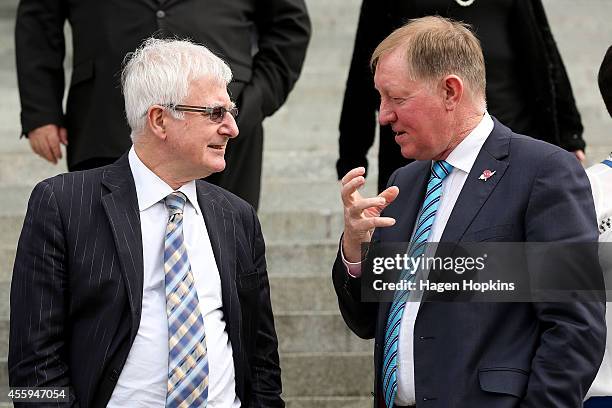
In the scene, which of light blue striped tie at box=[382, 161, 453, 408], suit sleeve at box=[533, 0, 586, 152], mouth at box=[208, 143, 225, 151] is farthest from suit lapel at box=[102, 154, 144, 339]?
suit sleeve at box=[533, 0, 586, 152]

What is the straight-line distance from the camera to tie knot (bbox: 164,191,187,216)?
3.93m

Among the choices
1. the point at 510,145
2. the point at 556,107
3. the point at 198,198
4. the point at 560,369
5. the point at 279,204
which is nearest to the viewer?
the point at 560,369

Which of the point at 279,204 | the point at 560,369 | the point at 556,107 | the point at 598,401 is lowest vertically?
the point at 279,204

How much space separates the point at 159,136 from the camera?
3.94 m

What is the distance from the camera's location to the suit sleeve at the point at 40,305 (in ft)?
12.3

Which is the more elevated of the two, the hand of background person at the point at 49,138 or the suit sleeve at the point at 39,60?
the suit sleeve at the point at 39,60

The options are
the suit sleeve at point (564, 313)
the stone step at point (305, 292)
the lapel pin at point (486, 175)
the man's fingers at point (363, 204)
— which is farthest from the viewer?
the stone step at point (305, 292)

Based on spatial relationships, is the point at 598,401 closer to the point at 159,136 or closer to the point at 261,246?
the point at 261,246

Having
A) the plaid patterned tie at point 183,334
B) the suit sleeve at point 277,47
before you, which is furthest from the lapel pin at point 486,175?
the suit sleeve at point 277,47

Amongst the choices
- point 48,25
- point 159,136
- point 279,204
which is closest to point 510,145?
point 159,136

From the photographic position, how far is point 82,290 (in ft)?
12.4

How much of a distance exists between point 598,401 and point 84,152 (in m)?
2.36

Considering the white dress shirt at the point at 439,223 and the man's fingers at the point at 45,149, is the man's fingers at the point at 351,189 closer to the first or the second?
the white dress shirt at the point at 439,223

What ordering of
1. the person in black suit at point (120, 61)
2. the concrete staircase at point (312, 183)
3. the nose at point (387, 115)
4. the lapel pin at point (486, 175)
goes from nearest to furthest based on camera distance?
the lapel pin at point (486, 175) → the nose at point (387, 115) → the person in black suit at point (120, 61) → the concrete staircase at point (312, 183)
